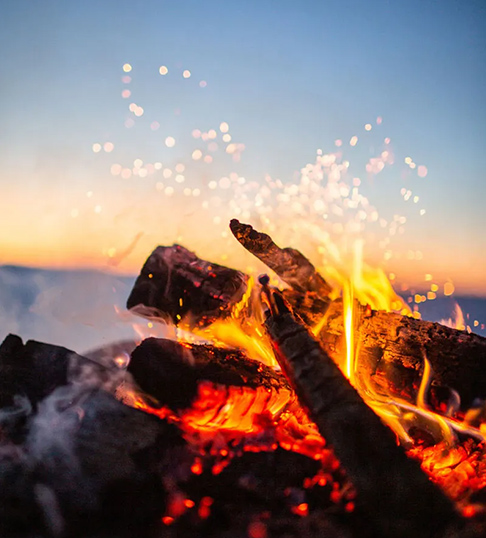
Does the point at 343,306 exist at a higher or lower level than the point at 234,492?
higher

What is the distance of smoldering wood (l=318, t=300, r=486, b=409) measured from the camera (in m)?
4.06

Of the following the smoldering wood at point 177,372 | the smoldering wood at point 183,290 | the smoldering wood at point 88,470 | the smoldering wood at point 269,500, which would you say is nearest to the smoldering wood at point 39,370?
the smoldering wood at point 88,470

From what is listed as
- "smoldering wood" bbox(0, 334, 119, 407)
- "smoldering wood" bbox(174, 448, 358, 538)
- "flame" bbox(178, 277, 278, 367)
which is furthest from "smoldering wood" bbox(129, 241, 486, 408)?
"smoldering wood" bbox(174, 448, 358, 538)

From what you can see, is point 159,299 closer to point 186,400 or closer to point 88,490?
point 186,400

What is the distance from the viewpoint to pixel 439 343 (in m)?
4.30

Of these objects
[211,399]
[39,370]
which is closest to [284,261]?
[211,399]

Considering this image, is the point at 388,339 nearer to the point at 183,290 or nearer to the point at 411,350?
the point at 411,350

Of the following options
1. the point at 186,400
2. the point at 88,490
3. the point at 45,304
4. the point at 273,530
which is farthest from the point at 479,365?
the point at 45,304

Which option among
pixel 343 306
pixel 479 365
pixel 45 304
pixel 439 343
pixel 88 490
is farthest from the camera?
pixel 45 304

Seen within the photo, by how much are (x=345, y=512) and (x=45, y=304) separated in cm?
787

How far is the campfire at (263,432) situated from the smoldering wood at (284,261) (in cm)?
5

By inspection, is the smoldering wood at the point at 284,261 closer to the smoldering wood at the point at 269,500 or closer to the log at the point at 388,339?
the log at the point at 388,339

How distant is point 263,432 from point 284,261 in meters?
2.74

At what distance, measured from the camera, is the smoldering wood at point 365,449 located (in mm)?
2521
